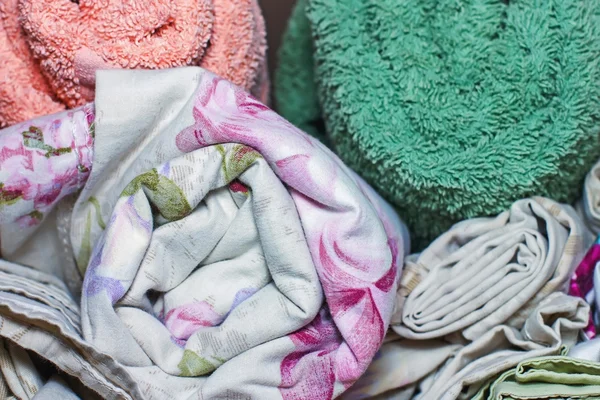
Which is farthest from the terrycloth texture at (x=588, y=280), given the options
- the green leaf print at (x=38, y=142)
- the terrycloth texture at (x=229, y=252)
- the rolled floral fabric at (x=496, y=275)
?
the green leaf print at (x=38, y=142)

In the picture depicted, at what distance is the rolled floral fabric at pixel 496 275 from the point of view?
48cm

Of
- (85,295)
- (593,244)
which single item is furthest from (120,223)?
(593,244)

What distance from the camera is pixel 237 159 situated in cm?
42

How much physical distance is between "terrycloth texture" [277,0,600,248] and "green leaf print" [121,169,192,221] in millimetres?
151

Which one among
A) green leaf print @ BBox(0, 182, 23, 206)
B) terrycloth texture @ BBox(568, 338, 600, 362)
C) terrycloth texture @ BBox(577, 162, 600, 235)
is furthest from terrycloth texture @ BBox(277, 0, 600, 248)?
green leaf print @ BBox(0, 182, 23, 206)

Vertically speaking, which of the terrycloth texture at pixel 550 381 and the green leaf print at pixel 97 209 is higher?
the green leaf print at pixel 97 209

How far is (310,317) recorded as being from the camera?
42 centimetres

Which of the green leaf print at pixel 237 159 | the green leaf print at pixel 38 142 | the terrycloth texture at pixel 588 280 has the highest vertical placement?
the green leaf print at pixel 237 159

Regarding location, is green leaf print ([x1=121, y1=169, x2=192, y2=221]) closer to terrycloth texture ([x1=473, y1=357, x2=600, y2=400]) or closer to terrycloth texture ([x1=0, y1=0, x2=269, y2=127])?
terrycloth texture ([x1=0, y1=0, x2=269, y2=127])

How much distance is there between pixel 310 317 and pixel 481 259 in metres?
0.15

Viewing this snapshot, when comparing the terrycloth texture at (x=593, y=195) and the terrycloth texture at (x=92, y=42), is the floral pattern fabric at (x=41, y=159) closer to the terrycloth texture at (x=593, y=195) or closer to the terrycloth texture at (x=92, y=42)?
the terrycloth texture at (x=92, y=42)

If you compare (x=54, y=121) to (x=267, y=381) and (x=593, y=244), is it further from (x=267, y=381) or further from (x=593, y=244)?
(x=593, y=244)

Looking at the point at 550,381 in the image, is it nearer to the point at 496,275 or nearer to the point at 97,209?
the point at 496,275

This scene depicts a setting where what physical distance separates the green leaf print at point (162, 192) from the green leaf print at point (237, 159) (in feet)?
0.10
